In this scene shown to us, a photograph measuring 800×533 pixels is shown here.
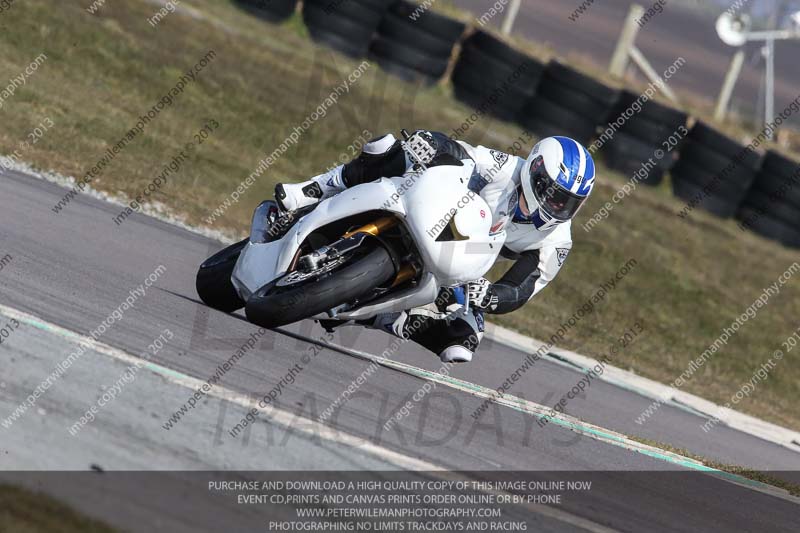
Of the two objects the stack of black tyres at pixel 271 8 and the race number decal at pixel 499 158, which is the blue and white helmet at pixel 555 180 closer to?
the race number decal at pixel 499 158

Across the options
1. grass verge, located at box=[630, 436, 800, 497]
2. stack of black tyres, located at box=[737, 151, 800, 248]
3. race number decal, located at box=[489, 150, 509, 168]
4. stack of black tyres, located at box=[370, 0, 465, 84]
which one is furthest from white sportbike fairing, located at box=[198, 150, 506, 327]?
stack of black tyres, located at box=[737, 151, 800, 248]

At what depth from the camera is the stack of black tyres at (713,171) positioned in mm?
16594

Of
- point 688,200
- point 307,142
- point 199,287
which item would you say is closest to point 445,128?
point 307,142

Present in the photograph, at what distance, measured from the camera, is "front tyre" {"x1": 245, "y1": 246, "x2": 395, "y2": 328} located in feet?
18.5

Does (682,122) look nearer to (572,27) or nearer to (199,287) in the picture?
(199,287)

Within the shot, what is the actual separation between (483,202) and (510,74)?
11.3 m

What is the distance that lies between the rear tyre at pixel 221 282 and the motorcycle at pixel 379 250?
1.59 ft

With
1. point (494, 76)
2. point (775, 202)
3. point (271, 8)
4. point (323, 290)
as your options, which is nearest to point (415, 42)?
point (494, 76)

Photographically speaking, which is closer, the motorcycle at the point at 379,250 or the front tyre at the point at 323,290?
the front tyre at the point at 323,290

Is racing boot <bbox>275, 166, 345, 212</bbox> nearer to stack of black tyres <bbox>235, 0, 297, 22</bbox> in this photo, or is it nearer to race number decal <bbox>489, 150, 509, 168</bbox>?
race number decal <bbox>489, 150, 509, 168</bbox>

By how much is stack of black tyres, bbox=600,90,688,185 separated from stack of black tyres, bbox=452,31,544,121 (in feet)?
4.81

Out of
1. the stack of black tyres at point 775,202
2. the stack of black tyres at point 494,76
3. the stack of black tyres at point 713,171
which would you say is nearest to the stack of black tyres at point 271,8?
the stack of black tyres at point 494,76

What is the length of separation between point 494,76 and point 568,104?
1277 millimetres

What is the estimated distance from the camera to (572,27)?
29.7m
